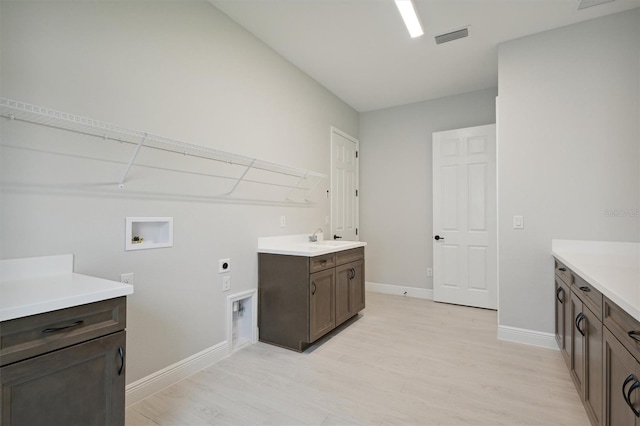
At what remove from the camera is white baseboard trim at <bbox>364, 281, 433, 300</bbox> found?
4.40 m

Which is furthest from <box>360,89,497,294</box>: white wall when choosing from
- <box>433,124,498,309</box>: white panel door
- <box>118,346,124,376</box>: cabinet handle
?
<box>118,346,124,376</box>: cabinet handle

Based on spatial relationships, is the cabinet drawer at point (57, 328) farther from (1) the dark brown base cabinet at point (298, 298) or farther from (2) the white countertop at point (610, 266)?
(2) the white countertop at point (610, 266)

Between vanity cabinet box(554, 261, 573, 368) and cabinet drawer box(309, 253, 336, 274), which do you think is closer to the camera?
vanity cabinet box(554, 261, 573, 368)

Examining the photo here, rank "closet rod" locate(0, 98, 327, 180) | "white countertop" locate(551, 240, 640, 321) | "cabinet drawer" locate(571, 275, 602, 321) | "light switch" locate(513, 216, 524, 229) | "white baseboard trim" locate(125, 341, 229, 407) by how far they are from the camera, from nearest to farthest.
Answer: "white countertop" locate(551, 240, 640, 321)
"closet rod" locate(0, 98, 327, 180)
"cabinet drawer" locate(571, 275, 602, 321)
"white baseboard trim" locate(125, 341, 229, 407)
"light switch" locate(513, 216, 524, 229)

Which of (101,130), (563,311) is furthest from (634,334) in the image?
(101,130)

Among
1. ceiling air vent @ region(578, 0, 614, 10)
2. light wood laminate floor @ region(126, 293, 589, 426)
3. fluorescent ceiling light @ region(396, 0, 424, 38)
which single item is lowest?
light wood laminate floor @ region(126, 293, 589, 426)

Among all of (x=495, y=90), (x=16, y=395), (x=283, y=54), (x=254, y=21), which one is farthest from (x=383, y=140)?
(x=16, y=395)

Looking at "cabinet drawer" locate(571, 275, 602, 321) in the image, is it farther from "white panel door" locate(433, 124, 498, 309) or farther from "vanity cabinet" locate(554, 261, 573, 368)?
"white panel door" locate(433, 124, 498, 309)

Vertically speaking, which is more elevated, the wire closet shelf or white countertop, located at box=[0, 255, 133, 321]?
the wire closet shelf

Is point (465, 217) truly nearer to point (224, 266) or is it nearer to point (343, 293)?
point (343, 293)

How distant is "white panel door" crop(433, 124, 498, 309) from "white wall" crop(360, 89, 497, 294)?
19cm

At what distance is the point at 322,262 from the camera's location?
9.09 feet

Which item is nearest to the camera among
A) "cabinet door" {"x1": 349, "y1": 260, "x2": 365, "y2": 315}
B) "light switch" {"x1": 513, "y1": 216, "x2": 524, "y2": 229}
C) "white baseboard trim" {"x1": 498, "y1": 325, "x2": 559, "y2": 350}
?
"white baseboard trim" {"x1": 498, "y1": 325, "x2": 559, "y2": 350}

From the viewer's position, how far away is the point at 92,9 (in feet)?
5.59
